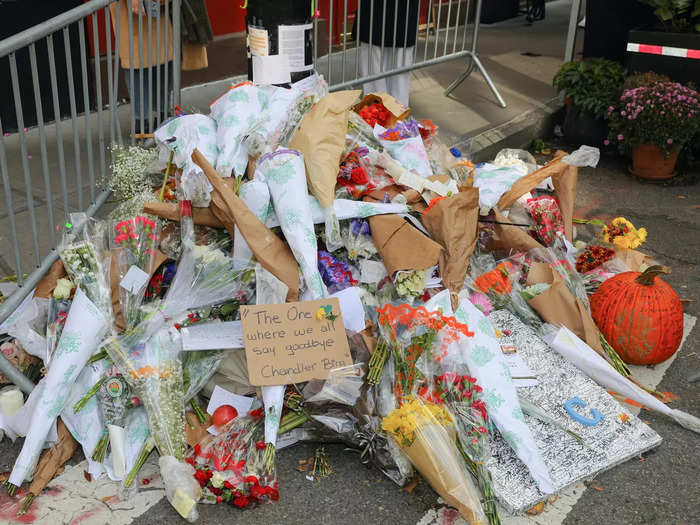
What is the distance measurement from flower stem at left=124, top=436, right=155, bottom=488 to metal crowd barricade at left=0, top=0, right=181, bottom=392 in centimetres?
62

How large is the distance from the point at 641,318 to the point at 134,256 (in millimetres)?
2357

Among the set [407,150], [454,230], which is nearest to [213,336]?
[454,230]

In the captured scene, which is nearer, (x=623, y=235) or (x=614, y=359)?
(x=614, y=359)

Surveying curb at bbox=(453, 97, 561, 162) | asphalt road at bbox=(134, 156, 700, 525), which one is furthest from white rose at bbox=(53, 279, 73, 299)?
curb at bbox=(453, 97, 561, 162)

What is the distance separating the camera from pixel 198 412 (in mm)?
2883

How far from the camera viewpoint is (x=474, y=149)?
5836 millimetres

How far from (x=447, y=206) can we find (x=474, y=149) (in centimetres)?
289

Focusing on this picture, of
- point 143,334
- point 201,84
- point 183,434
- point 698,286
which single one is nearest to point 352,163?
point 143,334

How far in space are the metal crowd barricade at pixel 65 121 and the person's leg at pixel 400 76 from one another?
189 cm

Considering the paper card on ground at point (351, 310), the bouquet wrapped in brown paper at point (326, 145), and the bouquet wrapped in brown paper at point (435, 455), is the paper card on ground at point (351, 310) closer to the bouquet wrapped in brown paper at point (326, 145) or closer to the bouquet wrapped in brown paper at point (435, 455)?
the bouquet wrapped in brown paper at point (326, 145)

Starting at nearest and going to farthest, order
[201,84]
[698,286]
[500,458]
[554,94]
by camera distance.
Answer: [500,458], [698,286], [201,84], [554,94]

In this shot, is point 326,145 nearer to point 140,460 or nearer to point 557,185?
point 557,185

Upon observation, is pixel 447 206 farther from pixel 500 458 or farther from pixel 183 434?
pixel 183 434

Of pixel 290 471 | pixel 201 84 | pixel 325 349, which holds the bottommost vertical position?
pixel 290 471
